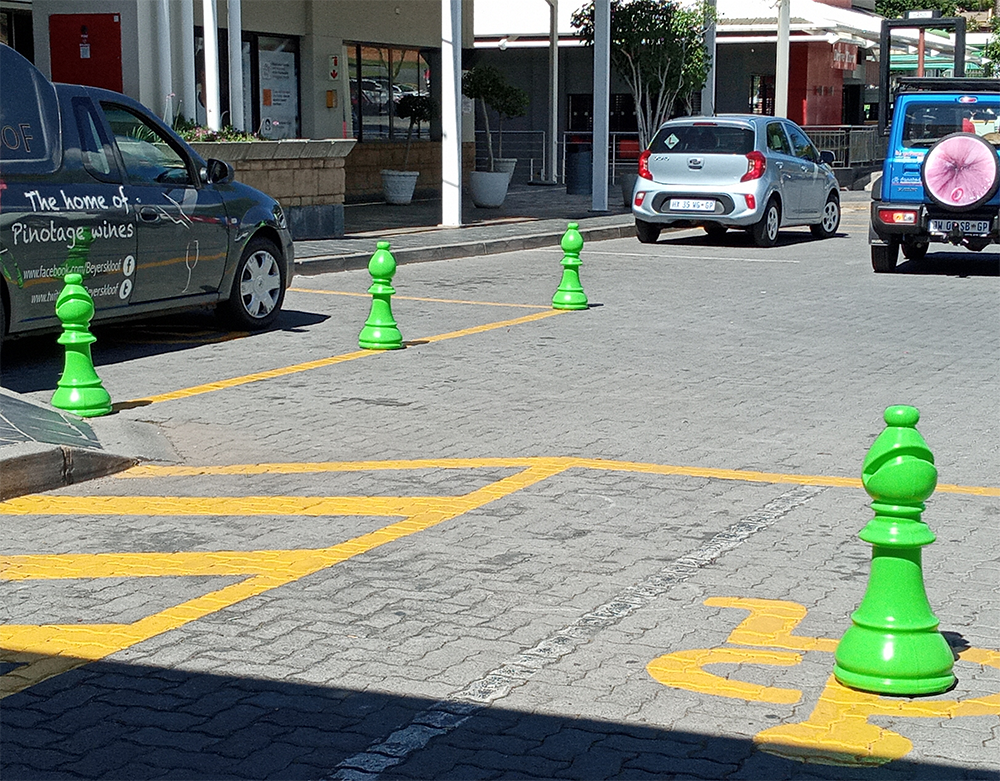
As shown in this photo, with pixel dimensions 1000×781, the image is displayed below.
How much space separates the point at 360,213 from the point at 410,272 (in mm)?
7146

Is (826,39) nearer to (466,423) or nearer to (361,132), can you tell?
(361,132)

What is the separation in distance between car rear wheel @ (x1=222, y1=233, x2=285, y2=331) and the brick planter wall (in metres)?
4.67

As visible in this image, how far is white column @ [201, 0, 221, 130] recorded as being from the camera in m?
16.9

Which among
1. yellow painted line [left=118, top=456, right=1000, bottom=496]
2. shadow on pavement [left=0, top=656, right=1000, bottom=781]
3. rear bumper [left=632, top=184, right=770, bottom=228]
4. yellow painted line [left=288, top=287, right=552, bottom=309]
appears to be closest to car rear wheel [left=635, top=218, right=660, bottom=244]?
rear bumper [left=632, top=184, right=770, bottom=228]

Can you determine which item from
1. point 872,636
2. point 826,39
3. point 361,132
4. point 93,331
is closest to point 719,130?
point 361,132

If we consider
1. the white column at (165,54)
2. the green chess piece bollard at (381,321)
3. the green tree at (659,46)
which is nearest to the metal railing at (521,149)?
the green tree at (659,46)

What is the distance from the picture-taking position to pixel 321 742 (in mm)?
3850

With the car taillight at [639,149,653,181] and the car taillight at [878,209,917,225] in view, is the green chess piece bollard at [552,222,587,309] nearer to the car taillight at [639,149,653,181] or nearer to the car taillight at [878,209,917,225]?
the car taillight at [878,209,917,225]

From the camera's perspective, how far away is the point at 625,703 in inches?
162

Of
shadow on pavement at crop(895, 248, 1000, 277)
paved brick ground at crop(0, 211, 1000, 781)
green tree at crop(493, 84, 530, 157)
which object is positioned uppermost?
green tree at crop(493, 84, 530, 157)

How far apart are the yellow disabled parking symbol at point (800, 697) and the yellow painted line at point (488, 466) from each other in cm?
195

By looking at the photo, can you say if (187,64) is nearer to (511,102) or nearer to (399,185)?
(399,185)

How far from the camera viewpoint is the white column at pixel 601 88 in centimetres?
2281

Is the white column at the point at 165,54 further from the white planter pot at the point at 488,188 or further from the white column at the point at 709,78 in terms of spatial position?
the white column at the point at 709,78
